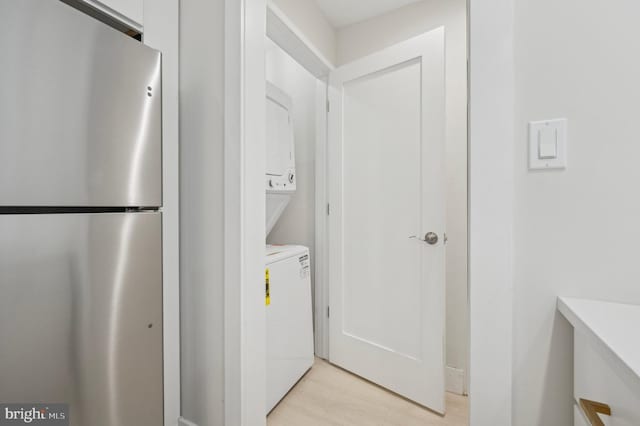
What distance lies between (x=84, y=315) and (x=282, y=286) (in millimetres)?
1006

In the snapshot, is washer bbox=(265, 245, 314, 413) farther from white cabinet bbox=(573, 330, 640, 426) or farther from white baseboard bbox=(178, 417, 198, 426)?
→ white cabinet bbox=(573, 330, 640, 426)

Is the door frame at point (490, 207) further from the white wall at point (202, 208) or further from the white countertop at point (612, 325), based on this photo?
the white wall at point (202, 208)

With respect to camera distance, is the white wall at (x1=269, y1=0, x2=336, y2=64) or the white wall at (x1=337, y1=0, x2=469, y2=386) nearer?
the white wall at (x1=269, y1=0, x2=336, y2=64)

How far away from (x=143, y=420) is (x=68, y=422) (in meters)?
0.25

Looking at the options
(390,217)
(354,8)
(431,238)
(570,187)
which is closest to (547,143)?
(570,187)

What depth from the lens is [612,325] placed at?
57 centimetres

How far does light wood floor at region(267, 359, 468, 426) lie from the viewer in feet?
5.16

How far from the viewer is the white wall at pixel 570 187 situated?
0.67 metres

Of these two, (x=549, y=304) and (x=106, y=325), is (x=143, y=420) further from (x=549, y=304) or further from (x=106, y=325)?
(x=549, y=304)

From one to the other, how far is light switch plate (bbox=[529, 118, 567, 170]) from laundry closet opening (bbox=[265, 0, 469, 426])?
0.85 meters

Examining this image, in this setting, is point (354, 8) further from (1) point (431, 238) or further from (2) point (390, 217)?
(1) point (431, 238)

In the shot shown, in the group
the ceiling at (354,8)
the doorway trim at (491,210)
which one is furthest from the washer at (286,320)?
the ceiling at (354,8)

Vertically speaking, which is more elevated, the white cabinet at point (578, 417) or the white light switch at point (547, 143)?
the white light switch at point (547, 143)

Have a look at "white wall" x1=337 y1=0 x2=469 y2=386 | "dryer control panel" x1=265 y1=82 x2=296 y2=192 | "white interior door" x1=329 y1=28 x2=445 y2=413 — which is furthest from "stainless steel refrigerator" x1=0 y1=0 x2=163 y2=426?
"white wall" x1=337 y1=0 x2=469 y2=386
